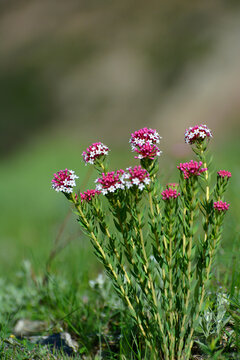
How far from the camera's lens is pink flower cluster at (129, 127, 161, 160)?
6.08 feet

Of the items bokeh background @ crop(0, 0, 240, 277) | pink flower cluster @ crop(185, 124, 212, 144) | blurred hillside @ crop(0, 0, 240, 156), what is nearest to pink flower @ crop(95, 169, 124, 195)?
pink flower cluster @ crop(185, 124, 212, 144)

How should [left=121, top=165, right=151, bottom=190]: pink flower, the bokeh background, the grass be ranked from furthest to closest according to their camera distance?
the bokeh background
the grass
[left=121, top=165, right=151, bottom=190]: pink flower

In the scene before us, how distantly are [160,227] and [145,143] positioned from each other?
1.22ft

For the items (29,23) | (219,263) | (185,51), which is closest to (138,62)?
(185,51)

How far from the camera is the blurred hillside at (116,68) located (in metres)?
17.2

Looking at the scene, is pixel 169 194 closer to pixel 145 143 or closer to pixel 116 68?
pixel 145 143

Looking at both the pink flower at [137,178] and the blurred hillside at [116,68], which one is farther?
the blurred hillside at [116,68]

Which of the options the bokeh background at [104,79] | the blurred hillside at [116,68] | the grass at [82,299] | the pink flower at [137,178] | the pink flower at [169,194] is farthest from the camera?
the blurred hillside at [116,68]

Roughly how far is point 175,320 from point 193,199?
57 cm

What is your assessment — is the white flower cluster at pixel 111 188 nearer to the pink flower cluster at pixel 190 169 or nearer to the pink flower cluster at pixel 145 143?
the pink flower cluster at pixel 145 143

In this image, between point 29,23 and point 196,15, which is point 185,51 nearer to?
point 196,15

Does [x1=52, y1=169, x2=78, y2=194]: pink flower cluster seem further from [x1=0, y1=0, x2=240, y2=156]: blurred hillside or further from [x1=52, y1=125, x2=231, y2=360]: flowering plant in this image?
[x1=0, y1=0, x2=240, y2=156]: blurred hillside

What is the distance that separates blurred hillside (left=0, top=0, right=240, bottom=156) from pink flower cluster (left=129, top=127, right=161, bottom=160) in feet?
42.4

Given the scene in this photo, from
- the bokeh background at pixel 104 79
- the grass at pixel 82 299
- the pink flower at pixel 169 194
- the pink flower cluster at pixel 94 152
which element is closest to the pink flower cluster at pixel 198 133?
the pink flower at pixel 169 194
